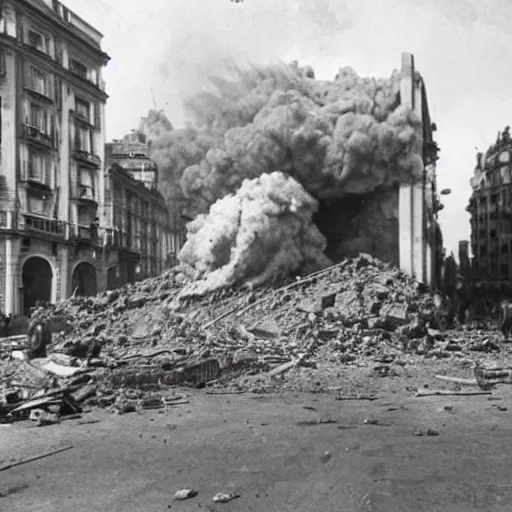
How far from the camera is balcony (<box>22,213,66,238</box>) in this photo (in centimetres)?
3095

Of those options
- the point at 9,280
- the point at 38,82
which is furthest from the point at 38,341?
the point at 38,82

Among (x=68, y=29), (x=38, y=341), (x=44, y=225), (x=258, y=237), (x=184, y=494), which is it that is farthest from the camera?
(x=68, y=29)

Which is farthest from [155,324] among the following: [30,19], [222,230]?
[30,19]

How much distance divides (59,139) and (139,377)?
1012 inches

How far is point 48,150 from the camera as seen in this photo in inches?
1314

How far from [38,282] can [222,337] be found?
1836 centimetres

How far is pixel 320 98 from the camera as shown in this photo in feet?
90.9

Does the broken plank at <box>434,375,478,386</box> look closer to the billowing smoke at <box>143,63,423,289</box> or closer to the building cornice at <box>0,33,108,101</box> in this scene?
the billowing smoke at <box>143,63,423,289</box>

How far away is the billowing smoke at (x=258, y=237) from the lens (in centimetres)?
2339

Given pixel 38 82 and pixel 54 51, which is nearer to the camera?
pixel 38 82

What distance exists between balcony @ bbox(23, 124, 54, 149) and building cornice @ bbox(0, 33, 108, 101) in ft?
13.3

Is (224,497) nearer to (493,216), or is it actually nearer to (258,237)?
(258,237)

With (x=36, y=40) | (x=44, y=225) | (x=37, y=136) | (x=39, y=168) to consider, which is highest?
(x=36, y=40)

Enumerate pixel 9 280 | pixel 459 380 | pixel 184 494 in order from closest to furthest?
pixel 184 494 < pixel 459 380 < pixel 9 280
